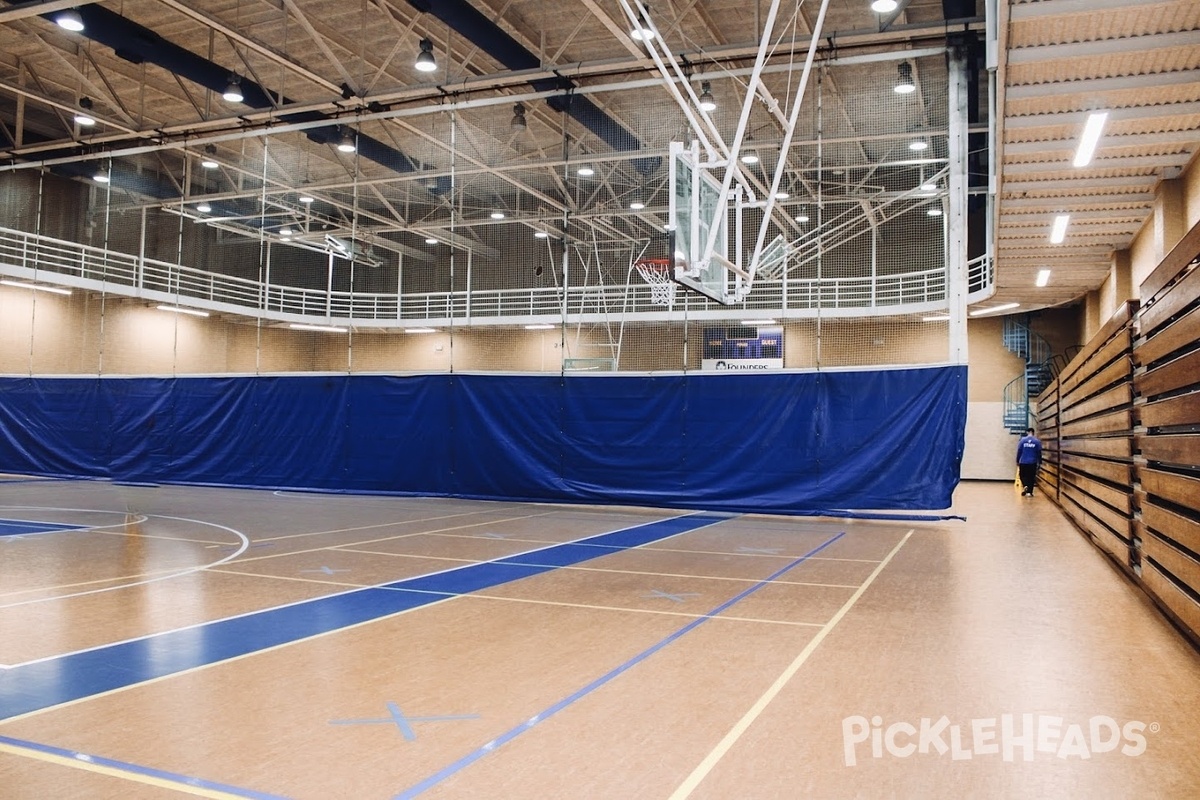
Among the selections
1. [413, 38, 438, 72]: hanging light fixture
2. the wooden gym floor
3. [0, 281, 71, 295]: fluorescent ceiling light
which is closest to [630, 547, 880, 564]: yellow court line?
the wooden gym floor

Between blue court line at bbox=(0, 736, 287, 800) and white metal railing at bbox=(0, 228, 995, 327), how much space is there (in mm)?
14015

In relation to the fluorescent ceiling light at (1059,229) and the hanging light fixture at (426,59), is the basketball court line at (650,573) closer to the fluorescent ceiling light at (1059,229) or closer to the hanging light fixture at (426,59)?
the hanging light fixture at (426,59)

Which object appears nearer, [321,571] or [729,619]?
[729,619]

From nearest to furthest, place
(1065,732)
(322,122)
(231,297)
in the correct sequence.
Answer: (1065,732)
(322,122)
(231,297)

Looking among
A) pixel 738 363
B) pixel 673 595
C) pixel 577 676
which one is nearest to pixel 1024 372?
pixel 738 363

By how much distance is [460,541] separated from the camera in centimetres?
930

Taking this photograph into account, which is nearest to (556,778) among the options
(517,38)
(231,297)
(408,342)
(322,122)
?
(517,38)

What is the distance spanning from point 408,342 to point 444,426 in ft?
30.0

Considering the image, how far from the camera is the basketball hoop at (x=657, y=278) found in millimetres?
16844

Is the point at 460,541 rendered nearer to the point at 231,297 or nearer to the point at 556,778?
the point at 556,778

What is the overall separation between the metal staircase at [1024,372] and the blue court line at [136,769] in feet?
76.6

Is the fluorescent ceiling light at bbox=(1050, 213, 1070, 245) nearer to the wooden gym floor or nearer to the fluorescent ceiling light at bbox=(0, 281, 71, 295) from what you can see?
the wooden gym floor

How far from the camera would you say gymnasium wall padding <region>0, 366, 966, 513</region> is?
40.5ft

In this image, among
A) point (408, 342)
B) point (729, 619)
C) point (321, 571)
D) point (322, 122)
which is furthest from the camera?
point (408, 342)
